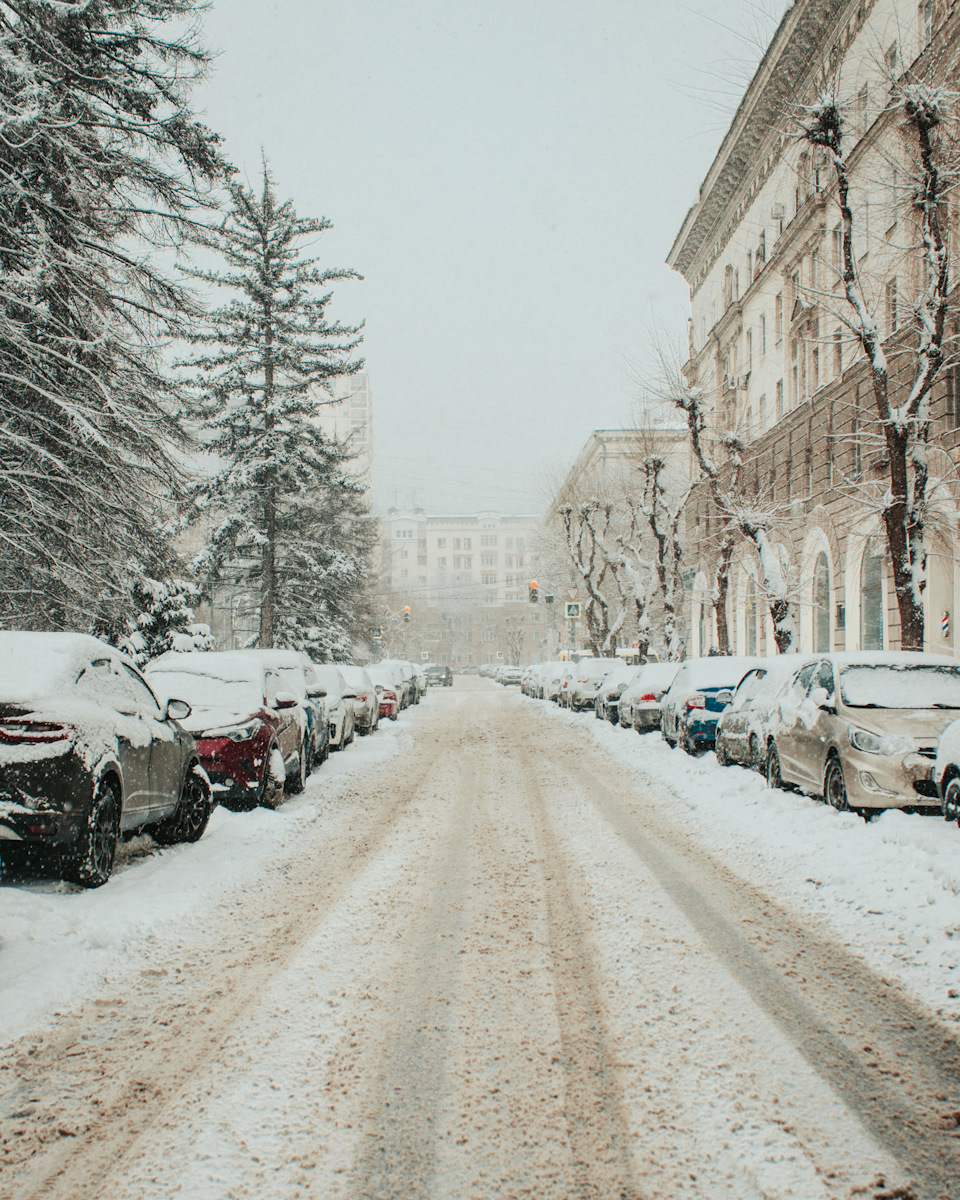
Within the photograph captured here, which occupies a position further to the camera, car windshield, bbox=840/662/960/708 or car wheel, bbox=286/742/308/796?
car wheel, bbox=286/742/308/796

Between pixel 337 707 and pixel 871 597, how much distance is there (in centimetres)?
1642

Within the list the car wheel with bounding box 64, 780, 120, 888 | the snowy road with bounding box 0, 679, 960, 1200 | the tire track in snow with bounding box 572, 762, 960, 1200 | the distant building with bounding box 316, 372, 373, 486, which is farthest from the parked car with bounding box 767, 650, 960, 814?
Answer: the distant building with bounding box 316, 372, 373, 486

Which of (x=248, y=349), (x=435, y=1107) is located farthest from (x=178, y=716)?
(x=248, y=349)

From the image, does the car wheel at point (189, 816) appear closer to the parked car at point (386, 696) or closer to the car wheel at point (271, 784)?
the car wheel at point (271, 784)

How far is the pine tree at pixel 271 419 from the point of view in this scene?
32.8 metres

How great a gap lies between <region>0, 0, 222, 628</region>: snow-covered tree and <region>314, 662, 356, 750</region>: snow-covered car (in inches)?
154

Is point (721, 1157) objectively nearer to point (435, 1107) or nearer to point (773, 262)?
point (435, 1107)

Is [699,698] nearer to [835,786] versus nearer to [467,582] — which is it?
[835,786]

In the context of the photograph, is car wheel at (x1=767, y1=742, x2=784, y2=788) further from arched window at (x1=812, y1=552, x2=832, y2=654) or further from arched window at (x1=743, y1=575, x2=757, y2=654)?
arched window at (x1=743, y1=575, x2=757, y2=654)

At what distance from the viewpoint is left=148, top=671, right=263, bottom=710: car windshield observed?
11.4 metres

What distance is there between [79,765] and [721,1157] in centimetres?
477

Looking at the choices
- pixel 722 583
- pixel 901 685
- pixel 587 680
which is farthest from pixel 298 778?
pixel 587 680

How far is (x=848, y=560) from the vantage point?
29578 millimetres

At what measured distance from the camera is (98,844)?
22.8 feet
